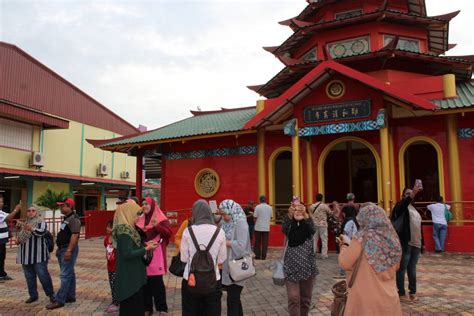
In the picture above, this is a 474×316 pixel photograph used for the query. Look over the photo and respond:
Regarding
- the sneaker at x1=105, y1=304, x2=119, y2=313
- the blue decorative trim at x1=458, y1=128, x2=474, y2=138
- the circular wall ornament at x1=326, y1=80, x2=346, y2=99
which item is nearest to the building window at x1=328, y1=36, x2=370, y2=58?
the circular wall ornament at x1=326, y1=80, x2=346, y2=99

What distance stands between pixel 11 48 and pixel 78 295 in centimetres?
1884

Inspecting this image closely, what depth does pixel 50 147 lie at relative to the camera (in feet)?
72.5

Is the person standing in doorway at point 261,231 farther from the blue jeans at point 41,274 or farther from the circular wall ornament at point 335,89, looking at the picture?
the blue jeans at point 41,274

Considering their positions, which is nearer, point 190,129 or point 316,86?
point 316,86

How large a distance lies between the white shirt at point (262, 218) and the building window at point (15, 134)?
14543 mm

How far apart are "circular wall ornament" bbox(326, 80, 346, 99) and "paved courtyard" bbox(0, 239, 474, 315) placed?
16.1 feet

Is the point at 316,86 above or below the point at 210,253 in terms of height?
above

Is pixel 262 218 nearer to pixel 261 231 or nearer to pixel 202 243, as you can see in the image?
pixel 261 231

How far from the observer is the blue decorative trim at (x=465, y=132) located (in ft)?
37.4

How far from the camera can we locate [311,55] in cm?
1530

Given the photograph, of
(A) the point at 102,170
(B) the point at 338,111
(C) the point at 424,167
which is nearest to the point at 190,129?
(B) the point at 338,111

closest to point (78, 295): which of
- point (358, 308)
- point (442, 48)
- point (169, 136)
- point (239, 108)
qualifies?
point (358, 308)

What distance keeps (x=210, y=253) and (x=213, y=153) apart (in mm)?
10868

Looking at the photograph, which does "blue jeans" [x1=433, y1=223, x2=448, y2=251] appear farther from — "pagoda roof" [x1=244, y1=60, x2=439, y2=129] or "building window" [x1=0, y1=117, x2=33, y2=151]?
"building window" [x1=0, y1=117, x2=33, y2=151]
